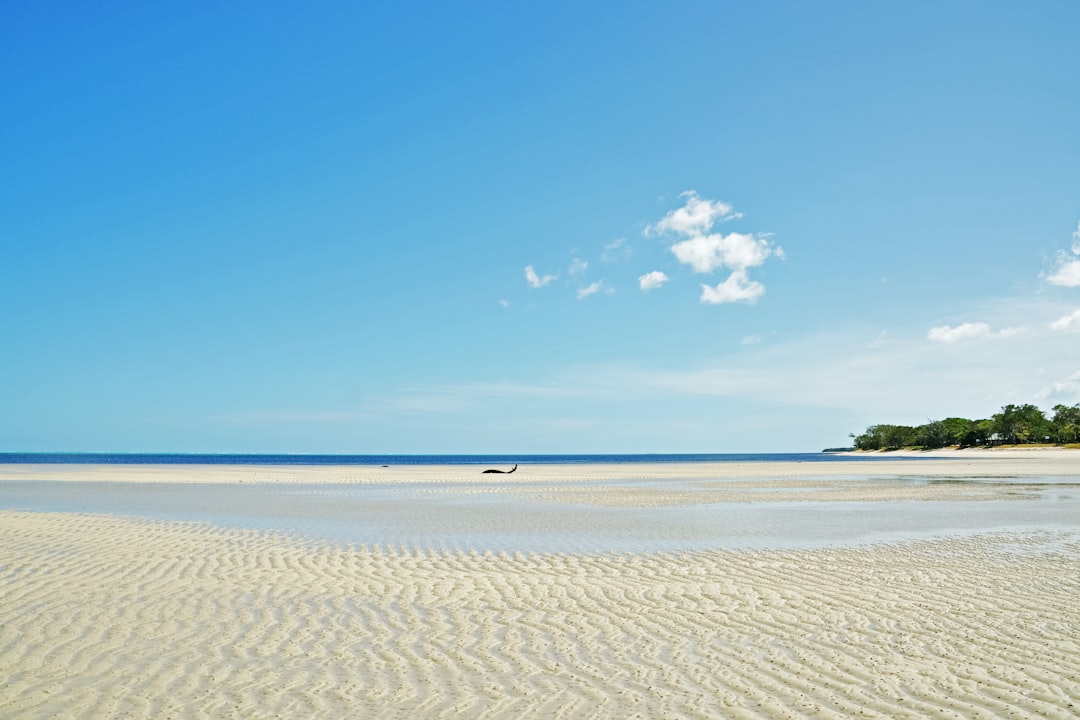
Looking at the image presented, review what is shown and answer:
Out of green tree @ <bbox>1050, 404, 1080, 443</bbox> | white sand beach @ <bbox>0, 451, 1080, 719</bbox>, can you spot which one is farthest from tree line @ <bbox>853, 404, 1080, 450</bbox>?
white sand beach @ <bbox>0, 451, 1080, 719</bbox>

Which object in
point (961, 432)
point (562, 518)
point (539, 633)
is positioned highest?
point (961, 432)

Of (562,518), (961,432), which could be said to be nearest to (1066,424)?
(961,432)

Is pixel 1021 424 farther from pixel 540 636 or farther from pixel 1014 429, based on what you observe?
pixel 540 636

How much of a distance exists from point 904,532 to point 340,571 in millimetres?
14984

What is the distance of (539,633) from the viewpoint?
931 centimetres

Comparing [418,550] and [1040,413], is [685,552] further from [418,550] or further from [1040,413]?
[1040,413]

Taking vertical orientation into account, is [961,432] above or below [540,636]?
above

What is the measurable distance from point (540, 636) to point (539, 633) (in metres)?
0.17

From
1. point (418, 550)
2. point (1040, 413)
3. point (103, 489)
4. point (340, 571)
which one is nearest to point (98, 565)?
point (340, 571)

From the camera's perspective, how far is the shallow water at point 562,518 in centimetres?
1847

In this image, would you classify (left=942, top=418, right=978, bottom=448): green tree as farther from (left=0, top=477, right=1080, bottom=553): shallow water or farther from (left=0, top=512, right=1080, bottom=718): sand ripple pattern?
(left=0, top=512, right=1080, bottom=718): sand ripple pattern

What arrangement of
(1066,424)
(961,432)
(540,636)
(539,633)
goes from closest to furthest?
(540,636)
(539,633)
(1066,424)
(961,432)

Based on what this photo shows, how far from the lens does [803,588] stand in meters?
12.1

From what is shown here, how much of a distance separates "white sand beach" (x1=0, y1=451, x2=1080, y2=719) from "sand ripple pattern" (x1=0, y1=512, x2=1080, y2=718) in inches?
1.5
